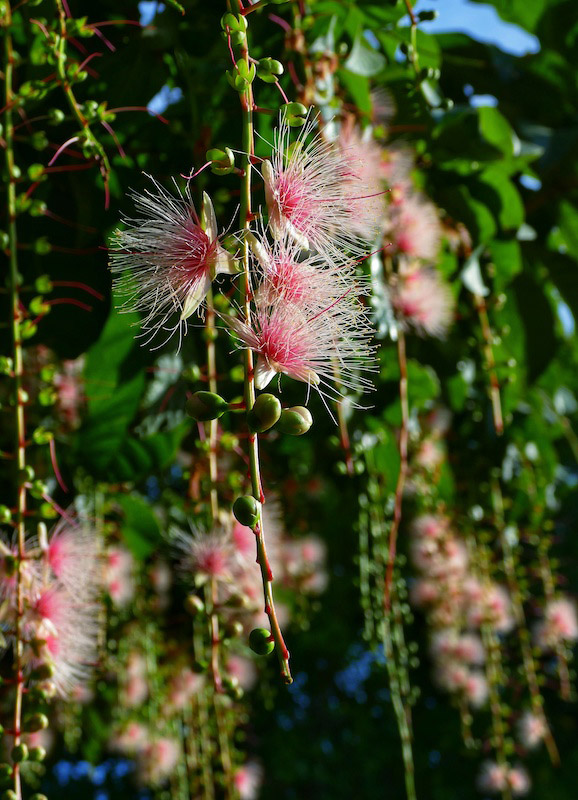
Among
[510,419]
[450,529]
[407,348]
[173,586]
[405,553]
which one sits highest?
[407,348]

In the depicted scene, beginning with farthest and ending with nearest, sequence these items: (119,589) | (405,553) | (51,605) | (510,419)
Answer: (405,553), (510,419), (119,589), (51,605)

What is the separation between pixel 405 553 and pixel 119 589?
2.15 feet

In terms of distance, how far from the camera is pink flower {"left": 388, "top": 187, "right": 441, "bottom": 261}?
0.94 m

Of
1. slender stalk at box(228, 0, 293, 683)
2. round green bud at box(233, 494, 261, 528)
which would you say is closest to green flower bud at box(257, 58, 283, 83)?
slender stalk at box(228, 0, 293, 683)

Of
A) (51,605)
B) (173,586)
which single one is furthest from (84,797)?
(51,605)

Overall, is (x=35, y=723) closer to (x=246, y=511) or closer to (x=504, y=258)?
(x=246, y=511)

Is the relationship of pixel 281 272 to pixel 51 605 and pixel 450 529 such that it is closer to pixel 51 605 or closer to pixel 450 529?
pixel 51 605

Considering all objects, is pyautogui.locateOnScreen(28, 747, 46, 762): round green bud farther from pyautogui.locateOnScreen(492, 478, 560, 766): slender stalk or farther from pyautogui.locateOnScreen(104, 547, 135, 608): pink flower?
pyautogui.locateOnScreen(492, 478, 560, 766): slender stalk

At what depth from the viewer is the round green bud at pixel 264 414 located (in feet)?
1.29

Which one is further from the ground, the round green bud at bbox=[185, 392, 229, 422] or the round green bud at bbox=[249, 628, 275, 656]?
the round green bud at bbox=[185, 392, 229, 422]

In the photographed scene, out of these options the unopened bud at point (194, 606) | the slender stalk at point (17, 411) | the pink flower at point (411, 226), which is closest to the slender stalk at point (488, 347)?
the pink flower at point (411, 226)

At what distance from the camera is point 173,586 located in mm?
1478

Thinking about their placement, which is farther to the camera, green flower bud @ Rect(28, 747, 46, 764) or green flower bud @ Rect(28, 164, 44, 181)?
green flower bud @ Rect(28, 164, 44, 181)

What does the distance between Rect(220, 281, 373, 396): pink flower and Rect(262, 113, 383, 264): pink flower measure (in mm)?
35
